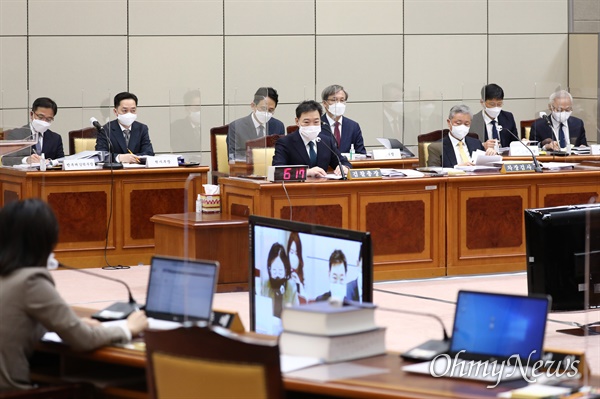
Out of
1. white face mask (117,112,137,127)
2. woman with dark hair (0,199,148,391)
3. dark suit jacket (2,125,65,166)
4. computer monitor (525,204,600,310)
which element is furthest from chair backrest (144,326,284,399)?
white face mask (117,112,137,127)

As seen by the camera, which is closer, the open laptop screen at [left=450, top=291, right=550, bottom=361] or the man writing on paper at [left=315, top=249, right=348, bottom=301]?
the open laptop screen at [left=450, top=291, right=550, bottom=361]

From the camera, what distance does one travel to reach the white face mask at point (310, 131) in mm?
8595

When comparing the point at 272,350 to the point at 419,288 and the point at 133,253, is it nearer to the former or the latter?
the point at 419,288

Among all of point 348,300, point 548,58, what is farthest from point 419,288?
point 548,58

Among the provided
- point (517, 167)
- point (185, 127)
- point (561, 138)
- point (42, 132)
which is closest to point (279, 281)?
point (517, 167)

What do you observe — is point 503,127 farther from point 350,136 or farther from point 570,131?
point 350,136

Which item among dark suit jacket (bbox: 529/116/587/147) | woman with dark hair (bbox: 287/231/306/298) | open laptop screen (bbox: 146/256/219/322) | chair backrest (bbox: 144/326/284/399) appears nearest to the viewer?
chair backrest (bbox: 144/326/284/399)

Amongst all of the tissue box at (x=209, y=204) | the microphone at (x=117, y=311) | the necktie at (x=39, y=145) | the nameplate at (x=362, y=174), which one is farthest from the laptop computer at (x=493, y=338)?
the necktie at (x=39, y=145)

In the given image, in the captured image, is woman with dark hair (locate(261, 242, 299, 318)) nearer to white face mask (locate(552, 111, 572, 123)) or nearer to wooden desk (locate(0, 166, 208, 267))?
wooden desk (locate(0, 166, 208, 267))

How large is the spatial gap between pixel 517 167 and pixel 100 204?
324 centimetres

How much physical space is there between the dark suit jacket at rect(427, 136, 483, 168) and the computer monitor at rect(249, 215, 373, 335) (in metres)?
5.22

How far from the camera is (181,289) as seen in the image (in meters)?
3.84

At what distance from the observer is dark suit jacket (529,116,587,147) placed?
36.2ft
